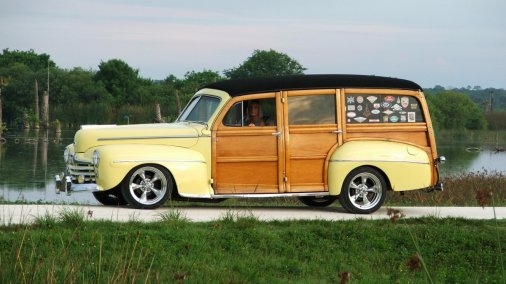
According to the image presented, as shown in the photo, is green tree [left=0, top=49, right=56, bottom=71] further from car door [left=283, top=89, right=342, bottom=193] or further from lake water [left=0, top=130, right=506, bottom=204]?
car door [left=283, top=89, right=342, bottom=193]

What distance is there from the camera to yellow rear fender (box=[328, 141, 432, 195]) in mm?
15531

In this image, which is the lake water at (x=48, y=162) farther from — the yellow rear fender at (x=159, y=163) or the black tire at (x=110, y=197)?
the yellow rear fender at (x=159, y=163)

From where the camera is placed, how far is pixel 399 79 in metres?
16.4

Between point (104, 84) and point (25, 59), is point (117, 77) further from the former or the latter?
point (25, 59)

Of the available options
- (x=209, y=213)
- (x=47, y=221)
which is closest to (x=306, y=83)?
(x=209, y=213)

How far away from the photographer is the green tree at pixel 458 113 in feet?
416

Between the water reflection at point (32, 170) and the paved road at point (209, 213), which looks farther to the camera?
the water reflection at point (32, 170)

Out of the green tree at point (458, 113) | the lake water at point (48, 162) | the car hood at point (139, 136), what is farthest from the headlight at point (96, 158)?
the green tree at point (458, 113)

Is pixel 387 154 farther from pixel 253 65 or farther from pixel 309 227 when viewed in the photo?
pixel 253 65

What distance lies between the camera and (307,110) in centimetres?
1568

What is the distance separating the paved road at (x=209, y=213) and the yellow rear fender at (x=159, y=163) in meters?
0.35

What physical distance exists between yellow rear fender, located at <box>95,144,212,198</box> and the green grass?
1630mm

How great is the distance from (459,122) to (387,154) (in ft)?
375

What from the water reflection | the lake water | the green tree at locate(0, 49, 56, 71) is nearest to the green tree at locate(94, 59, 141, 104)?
the green tree at locate(0, 49, 56, 71)
